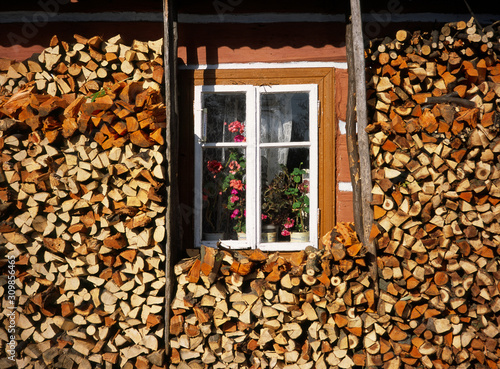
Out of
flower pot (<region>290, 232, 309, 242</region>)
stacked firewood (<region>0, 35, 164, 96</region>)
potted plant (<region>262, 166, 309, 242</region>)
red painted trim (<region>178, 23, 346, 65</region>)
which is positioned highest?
red painted trim (<region>178, 23, 346, 65</region>)

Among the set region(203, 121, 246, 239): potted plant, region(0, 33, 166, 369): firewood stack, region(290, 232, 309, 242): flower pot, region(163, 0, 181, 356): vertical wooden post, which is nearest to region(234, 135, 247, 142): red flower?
region(203, 121, 246, 239): potted plant

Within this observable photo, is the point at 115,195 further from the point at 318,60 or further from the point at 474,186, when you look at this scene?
the point at 474,186

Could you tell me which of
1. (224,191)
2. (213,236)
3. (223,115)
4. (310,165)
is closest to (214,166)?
(224,191)

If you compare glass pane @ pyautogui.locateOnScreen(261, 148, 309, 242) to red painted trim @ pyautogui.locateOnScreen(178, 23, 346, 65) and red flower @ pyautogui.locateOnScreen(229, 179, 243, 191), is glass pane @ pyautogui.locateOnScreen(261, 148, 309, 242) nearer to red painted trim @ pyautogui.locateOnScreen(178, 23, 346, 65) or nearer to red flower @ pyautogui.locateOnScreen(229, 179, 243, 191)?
red flower @ pyautogui.locateOnScreen(229, 179, 243, 191)

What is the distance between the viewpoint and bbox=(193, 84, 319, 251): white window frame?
3.69 m

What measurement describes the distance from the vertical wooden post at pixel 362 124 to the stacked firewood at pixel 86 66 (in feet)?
5.27

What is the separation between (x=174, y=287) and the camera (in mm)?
3355

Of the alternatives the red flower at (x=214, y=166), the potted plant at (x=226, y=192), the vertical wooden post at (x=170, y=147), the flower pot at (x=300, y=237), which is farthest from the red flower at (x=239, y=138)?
the flower pot at (x=300, y=237)

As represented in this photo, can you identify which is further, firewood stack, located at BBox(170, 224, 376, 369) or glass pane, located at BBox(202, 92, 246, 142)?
glass pane, located at BBox(202, 92, 246, 142)

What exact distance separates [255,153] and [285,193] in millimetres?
462

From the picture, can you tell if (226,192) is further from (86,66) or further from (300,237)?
(86,66)

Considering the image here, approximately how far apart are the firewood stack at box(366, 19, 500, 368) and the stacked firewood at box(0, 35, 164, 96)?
1.95 meters

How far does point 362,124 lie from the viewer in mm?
3303

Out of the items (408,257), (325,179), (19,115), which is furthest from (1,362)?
(408,257)
